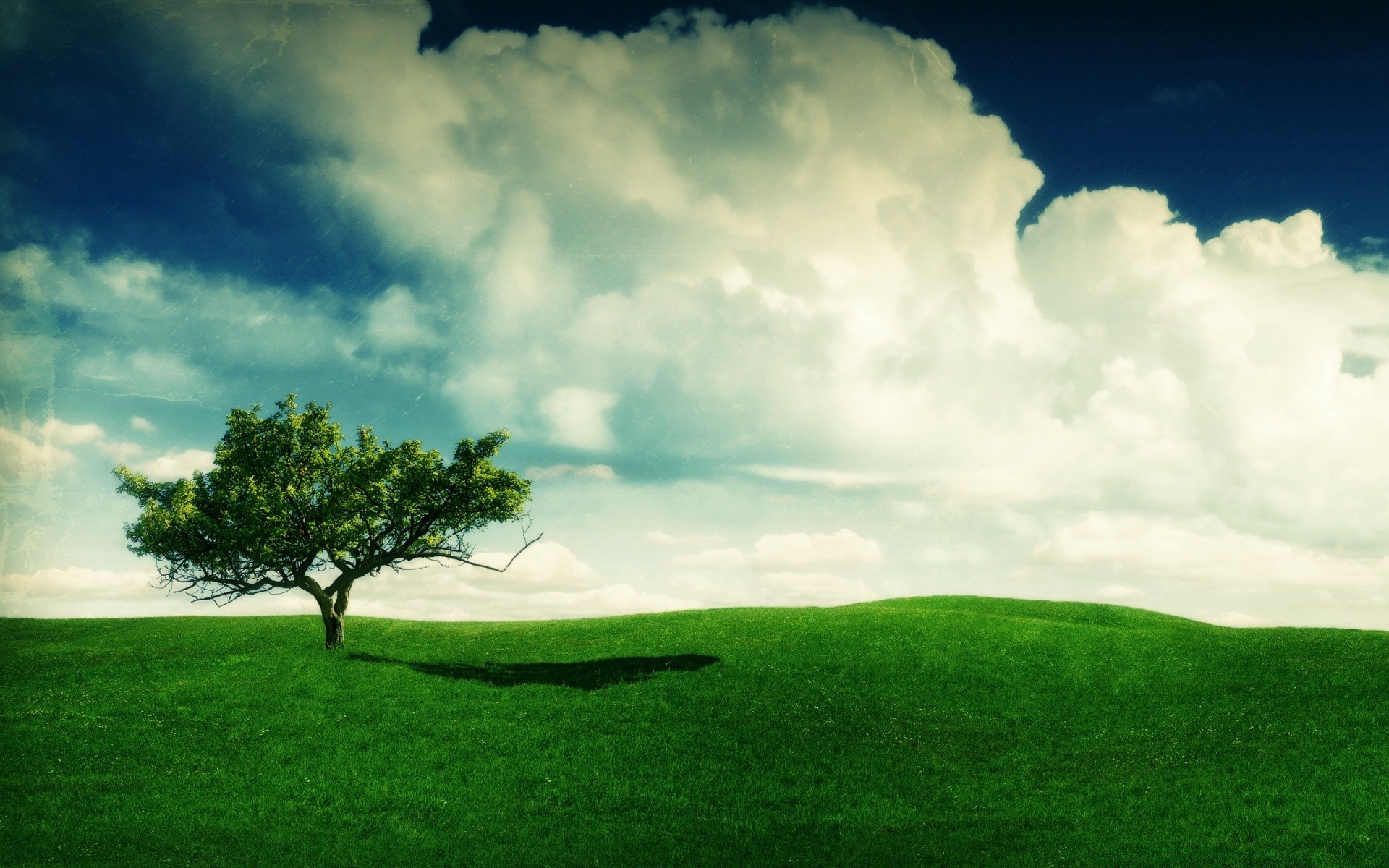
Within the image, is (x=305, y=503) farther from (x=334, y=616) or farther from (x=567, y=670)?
(x=567, y=670)

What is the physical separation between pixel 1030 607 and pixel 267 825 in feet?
194

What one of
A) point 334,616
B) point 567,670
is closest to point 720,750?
point 567,670

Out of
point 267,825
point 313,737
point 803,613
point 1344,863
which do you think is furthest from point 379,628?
point 1344,863

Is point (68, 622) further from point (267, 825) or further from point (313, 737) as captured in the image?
point (267, 825)

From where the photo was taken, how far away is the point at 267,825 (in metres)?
24.6

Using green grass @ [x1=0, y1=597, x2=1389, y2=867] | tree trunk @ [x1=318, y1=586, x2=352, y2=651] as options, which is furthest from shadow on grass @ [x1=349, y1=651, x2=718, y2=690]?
tree trunk @ [x1=318, y1=586, x2=352, y2=651]

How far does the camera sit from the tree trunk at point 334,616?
1848 inches

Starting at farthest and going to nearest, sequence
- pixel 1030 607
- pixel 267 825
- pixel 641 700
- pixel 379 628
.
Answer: pixel 1030 607 < pixel 379 628 < pixel 641 700 < pixel 267 825

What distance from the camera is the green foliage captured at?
44.1 meters

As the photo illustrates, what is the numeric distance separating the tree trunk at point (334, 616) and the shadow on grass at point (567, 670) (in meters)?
1.89

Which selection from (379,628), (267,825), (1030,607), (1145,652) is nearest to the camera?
A: (267,825)

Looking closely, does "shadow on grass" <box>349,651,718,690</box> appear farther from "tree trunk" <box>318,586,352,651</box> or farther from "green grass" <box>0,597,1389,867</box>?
"tree trunk" <box>318,586,352,651</box>

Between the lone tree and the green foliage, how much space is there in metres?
0.06

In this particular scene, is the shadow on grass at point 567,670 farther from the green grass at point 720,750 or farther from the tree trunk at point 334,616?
the tree trunk at point 334,616
